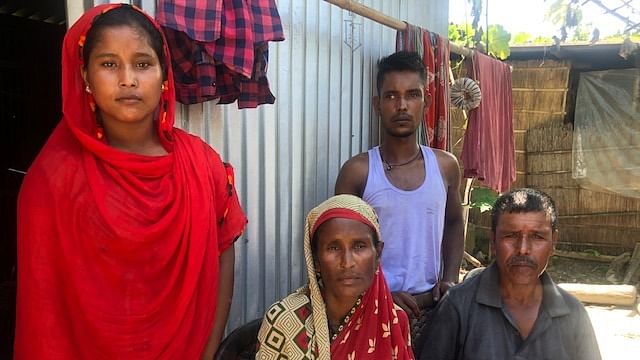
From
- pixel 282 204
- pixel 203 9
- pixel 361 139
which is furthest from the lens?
pixel 361 139

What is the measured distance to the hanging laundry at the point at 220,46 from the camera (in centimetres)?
187

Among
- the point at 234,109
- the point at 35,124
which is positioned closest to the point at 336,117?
the point at 234,109

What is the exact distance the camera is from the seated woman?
1.92 meters

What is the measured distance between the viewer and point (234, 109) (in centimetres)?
248

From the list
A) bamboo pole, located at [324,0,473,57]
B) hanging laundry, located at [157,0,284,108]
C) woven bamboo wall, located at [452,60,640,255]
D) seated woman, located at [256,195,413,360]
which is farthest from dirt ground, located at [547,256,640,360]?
hanging laundry, located at [157,0,284,108]

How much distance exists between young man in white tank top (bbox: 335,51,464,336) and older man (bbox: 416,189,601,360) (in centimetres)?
34

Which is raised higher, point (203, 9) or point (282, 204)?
point (203, 9)

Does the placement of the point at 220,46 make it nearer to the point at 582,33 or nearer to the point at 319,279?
the point at 319,279

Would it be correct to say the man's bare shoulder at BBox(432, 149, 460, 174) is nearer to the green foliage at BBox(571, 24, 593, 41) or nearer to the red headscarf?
the red headscarf

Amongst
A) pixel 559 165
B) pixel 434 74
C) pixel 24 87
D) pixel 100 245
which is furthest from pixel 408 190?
pixel 559 165

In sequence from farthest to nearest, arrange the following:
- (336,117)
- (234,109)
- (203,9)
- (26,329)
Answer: (336,117) < (234,109) < (203,9) < (26,329)

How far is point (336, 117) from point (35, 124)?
3.13m

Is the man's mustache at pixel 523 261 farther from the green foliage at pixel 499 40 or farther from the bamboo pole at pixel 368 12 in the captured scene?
the green foliage at pixel 499 40

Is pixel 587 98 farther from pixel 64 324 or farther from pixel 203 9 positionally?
pixel 64 324
